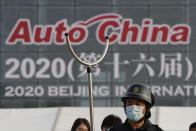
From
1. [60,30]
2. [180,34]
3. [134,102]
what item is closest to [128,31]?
[180,34]

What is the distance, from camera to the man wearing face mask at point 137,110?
17.9ft

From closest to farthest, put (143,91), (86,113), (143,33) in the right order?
(143,91) < (86,113) < (143,33)

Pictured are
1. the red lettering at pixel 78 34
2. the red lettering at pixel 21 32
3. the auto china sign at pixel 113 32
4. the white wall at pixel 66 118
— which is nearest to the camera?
the white wall at pixel 66 118

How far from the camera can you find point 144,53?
3008 cm

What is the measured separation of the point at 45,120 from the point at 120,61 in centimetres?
1757

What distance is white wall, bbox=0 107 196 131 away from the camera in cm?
1220

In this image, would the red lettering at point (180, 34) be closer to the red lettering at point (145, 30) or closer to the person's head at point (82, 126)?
the red lettering at point (145, 30)

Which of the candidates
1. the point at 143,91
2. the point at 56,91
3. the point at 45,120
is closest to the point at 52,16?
the point at 56,91

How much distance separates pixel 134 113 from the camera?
213 inches

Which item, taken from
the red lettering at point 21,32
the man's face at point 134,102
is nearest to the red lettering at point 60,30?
the red lettering at point 21,32

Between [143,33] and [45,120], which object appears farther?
[143,33]

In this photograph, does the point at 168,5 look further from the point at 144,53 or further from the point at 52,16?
the point at 52,16

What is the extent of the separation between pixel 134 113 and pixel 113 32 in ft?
79.6

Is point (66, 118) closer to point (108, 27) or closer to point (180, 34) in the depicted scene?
point (108, 27)
